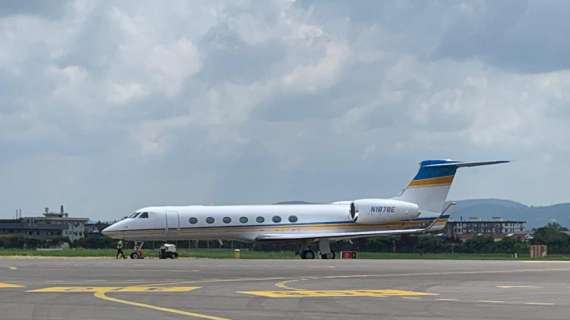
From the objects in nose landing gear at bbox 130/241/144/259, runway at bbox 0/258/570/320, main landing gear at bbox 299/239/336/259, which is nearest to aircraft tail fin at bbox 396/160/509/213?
main landing gear at bbox 299/239/336/259

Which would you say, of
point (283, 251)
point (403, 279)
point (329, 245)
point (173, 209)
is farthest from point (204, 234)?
point (403, 279)

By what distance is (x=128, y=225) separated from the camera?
6475 centimetres

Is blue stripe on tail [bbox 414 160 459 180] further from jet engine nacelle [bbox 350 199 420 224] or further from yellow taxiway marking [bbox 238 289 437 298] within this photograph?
yellow taxiway marking [bbox 238 289 437 298]

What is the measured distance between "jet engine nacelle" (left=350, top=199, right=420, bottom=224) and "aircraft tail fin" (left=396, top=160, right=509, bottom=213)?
2.44m

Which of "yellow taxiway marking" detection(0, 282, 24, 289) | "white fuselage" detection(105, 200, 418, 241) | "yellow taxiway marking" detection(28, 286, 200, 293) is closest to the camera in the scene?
"yellow taxiway marking" detection(28, 286, 200, 293)

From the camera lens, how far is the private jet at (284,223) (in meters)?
64.9

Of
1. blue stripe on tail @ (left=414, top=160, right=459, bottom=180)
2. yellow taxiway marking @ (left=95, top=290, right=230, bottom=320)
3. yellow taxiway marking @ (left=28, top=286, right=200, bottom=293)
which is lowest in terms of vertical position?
yellow taxiway marking @ (left=95, top=290, right=230, bottom=320)

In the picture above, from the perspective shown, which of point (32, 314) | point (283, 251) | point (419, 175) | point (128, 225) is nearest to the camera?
point (32, 314)

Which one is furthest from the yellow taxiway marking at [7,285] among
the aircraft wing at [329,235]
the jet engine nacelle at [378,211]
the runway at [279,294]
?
the jet engine nacelle at [378,211]

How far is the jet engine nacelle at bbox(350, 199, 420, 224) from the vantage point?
65.6 metres

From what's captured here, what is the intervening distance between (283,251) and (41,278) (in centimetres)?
5741

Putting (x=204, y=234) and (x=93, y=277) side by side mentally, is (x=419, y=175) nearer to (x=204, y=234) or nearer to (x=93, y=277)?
(x=204, y=234)

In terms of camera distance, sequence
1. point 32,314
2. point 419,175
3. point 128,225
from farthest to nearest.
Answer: point 419,175 → point 128,225 → point 32,314

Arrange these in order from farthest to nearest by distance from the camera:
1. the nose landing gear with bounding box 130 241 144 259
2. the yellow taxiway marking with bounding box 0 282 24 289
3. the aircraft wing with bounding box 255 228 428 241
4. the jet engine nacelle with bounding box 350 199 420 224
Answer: the jet engine nacelle with bounding box 350 199 420 224 < the aircraft wing with bounding box 255 228 428 241 < the nose landing gear with bounding box 130 241 144 259 < the yellow taxiway marking with bounding box 0 282 24 289
